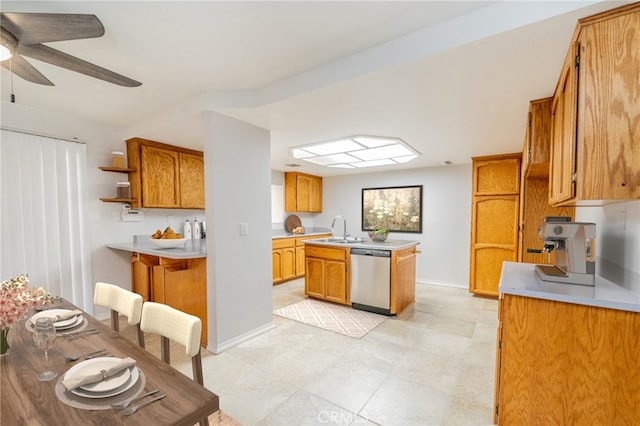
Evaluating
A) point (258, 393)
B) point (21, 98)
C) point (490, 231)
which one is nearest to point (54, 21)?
point (21, 98)

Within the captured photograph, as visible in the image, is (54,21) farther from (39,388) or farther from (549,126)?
(549,126)

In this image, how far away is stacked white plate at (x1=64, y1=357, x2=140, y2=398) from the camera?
2.82 feet

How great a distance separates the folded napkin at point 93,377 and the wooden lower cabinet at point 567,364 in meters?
1.73

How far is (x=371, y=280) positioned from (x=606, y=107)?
8.74 ft

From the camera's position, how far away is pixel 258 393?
6.28 feet

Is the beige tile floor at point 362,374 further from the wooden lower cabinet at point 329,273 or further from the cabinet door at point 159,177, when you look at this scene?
the cabinet door at point 159,177

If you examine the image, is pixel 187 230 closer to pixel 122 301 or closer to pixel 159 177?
pixel 159 177

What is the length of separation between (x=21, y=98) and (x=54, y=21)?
7.01 ft

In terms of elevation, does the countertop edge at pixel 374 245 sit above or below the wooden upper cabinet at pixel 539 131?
below

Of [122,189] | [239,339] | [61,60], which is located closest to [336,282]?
[239,339]

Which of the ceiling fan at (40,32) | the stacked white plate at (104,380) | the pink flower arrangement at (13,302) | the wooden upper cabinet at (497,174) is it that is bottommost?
the stacked white plate at (104,380)

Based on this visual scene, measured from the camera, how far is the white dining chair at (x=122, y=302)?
155cm

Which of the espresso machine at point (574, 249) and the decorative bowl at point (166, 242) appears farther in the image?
the decorative bowl at point (166, 242)

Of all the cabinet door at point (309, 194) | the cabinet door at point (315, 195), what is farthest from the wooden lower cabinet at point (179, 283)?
the cabinet door at point (315, 195)
